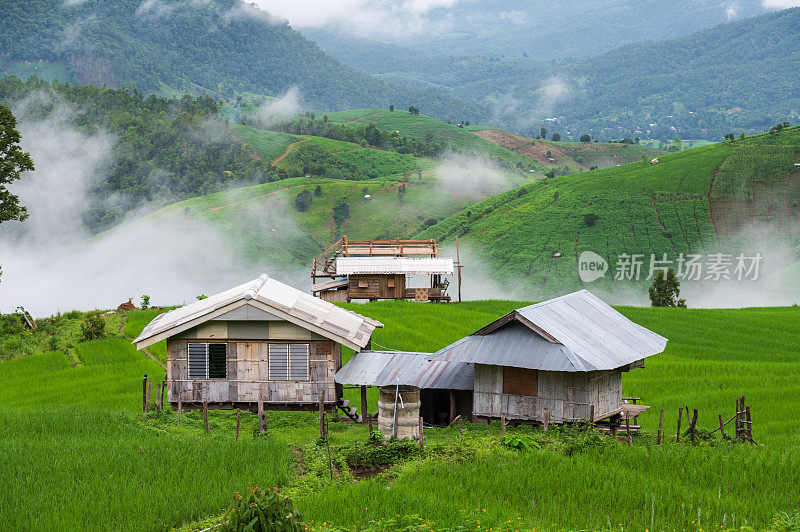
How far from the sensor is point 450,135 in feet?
572

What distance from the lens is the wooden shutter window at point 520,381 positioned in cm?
2314

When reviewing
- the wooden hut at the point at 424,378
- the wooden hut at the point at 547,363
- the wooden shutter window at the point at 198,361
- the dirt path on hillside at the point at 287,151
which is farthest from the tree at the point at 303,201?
the wooden hut at the point at 547,363

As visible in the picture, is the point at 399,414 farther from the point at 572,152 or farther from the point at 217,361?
the point at 572,152

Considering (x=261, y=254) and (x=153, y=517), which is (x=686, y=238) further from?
(x=153, y=517)

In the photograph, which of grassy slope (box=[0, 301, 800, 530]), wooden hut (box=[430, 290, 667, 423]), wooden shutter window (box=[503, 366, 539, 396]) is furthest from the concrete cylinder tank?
wooden shutter window (box=[503, 366, 539, 396])

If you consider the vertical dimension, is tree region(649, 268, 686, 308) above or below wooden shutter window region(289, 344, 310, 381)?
above

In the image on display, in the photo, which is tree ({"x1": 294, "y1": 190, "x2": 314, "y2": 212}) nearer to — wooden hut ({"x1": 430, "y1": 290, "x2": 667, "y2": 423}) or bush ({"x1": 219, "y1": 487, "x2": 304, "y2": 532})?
wooden hut ({"x1": 430, "y1": 290, "x2": 667, "y2": 423})

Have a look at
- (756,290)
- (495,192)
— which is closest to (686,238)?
(756,290)

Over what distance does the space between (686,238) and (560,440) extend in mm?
78035

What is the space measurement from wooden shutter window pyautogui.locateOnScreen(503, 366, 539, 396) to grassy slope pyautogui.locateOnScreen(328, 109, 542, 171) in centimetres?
13988

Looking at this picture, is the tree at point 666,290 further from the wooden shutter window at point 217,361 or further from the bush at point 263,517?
the bush at point 263,517

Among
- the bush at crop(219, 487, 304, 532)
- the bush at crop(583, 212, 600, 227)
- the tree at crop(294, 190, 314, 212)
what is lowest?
the bush at crop(219, 487, 304, 532)

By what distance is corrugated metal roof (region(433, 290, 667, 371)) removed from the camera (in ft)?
71.6

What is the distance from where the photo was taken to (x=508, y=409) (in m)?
23.5
